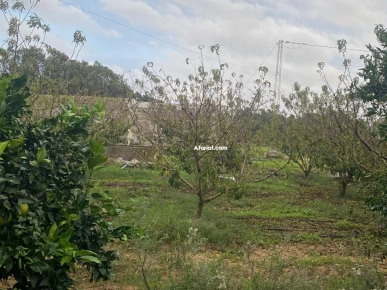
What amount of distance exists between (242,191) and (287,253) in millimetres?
1416

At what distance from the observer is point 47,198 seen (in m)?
2.38

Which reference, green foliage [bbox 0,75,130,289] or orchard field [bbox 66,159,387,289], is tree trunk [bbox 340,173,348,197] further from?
green foliage [bbox 0,75,130,289]

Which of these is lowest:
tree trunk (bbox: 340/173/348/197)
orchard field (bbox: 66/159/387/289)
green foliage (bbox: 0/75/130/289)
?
orchard field (bbox: 66/159/387/289)

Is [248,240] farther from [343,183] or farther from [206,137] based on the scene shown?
[343,183]

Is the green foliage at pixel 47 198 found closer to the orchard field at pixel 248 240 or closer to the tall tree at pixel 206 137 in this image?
the orchard field at pixel 248 240

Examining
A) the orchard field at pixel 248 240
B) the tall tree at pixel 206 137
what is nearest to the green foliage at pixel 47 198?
the orchard field at pixel 248 240

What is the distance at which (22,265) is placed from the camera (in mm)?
2094

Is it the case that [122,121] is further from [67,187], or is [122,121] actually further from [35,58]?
[67,187]

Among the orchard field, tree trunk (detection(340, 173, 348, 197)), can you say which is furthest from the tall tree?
tree trunk (detection(340, 173, 348, 197))

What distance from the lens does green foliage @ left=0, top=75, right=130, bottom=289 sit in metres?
2.06

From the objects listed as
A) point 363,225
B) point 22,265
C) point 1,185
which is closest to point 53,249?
point 22,265

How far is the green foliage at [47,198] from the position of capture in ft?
6.75

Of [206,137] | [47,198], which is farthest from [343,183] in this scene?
[47,198]

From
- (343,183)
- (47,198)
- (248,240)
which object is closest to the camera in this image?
(47,198)
